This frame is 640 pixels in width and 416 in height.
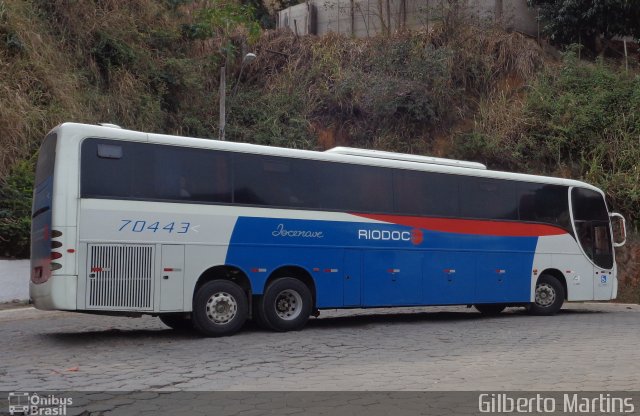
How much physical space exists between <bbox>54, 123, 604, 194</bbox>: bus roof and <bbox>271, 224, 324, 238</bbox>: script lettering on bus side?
135 centimetres

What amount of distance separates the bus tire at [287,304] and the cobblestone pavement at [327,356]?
26 cm

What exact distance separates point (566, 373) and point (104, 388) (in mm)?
5362

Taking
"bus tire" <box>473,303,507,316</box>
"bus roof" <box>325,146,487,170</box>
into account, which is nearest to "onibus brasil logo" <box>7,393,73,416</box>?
"bus roof" <box>325,146,487,170</box>

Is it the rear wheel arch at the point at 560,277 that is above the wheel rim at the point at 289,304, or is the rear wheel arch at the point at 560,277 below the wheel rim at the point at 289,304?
above

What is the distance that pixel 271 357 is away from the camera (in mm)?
9617

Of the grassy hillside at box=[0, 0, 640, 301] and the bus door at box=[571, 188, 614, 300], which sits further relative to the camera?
the grassy hillside at box=[0, 0, 640, 301]

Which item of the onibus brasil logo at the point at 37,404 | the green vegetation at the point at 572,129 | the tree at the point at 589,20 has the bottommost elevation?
the onibus brasil logo at the point at 37,404

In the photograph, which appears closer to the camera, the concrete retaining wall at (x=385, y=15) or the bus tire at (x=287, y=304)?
the bus tire at (x=287, y=304)

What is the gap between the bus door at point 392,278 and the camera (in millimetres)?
13312

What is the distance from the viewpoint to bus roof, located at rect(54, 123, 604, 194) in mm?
10664

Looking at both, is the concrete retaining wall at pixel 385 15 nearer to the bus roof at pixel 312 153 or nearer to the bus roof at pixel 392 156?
the bus roof at pixel 312 153

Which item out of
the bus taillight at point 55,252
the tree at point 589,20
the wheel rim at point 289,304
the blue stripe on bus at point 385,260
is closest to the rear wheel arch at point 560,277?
the blue stripe on bus at point 385,260

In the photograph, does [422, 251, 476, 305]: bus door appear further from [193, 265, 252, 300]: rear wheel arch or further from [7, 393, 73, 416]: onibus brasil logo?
[7, 393, 73, 416]: onibus brasil logo

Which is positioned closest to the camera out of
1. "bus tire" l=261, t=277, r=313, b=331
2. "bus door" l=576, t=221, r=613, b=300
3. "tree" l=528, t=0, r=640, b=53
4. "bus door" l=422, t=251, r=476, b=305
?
"bus tire" l=261, t=277, r=313, b=331
